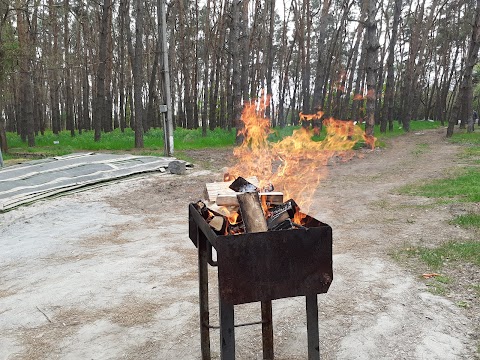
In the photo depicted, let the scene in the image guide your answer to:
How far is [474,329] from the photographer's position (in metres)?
3.51

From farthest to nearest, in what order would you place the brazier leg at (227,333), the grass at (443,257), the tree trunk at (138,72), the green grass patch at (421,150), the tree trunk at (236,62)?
1. the tree trunk at (138,72)
2. the tree trunk at (236,62)
3. the green grass patch at (421,150)
4. the grass at (443,257)
5. the brazier leg at (227,333)

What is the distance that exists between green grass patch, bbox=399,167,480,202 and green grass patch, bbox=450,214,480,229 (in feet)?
4.37

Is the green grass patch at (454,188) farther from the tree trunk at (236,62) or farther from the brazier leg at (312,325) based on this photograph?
the tree trunk at (236,62)

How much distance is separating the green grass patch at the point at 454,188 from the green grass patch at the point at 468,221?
1.33 m

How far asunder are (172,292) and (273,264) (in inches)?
97.3

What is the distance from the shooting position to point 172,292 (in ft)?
14.7

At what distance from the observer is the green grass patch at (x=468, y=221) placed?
642cm

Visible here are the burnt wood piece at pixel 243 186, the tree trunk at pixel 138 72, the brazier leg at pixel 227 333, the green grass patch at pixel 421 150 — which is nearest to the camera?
the brazier leg at pixel 227 333

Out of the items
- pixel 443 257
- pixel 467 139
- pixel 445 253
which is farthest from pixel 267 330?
pixel 467 139

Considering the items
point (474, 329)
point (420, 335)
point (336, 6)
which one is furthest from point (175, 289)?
point (336, 6)

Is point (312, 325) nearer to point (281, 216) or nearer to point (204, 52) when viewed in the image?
point (281, 216)

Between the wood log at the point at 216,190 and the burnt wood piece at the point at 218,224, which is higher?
the wood log at the point at 216,190

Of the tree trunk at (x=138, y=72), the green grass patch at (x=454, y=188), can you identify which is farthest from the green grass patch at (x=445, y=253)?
the tree trunk at (x=138, y=72)

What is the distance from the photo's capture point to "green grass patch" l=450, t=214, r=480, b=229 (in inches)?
253
